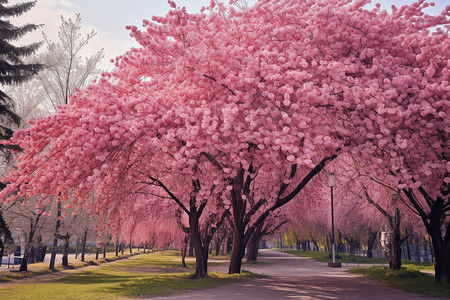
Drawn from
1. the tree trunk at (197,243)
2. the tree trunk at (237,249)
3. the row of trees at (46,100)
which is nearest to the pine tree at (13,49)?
the row of trees at (46,100)

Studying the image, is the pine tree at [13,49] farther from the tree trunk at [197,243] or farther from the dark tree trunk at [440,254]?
the dark tree trunk at [440,254]

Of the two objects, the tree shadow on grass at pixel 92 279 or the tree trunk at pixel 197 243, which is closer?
the tree trunk at pixel 197 243

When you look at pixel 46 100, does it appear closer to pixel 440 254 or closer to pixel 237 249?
pixel 237 249

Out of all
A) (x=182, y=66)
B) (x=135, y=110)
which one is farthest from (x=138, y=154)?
(x=182, y=66)

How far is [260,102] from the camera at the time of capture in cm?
1252

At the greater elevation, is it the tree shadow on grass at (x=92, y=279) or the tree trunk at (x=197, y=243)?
the tree trunk at (x=197, y=243)

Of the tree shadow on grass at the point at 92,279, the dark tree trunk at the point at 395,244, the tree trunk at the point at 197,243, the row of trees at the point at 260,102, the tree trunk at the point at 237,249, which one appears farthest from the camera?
the dark tree trunk at the point at 395,244

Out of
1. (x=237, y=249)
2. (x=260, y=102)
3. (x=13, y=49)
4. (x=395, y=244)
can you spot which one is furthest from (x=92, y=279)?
(x=395, y=244)

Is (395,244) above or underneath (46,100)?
underneath

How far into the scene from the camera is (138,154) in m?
14.0

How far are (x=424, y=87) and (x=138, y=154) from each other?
31.2 feet

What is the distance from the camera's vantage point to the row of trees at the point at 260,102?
11750 mm

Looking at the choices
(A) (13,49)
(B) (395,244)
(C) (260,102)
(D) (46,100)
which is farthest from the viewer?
(D) (46,100)

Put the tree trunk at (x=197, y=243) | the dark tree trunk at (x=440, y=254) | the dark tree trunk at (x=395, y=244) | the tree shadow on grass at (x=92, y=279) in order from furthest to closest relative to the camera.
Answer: the dark tree trunk at (x=395, y=244)
the tree shadow on grass at (x=92, y=279)
the tree trunk at (x=197, y=243)
the dark tree trunk at (x=440, y=254)
